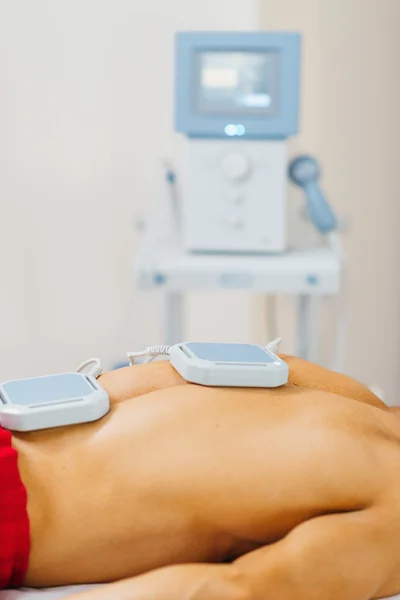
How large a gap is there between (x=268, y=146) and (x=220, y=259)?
0.90 ft

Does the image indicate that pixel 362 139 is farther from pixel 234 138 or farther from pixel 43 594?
pixel 43 594

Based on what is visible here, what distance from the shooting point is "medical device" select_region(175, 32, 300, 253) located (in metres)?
1.61

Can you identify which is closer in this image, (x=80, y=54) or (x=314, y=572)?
(x=314, y=572)

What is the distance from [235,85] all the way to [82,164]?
30.7 inches

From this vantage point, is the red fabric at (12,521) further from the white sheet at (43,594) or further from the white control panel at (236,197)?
the white control panel at (236,197)

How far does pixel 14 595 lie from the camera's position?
2.12ft

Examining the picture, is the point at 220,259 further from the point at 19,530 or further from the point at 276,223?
the point at 19,530

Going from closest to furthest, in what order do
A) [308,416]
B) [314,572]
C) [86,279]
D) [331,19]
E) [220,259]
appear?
[314,572] → [308,416] → [220,259] → [331,19] → [86,279]

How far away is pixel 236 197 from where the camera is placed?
1.62 m

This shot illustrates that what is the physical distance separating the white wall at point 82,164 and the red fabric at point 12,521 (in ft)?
5.17

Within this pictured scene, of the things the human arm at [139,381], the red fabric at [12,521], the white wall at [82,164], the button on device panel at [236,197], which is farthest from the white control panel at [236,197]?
the red fabric at [12,521]

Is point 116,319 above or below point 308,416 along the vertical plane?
below

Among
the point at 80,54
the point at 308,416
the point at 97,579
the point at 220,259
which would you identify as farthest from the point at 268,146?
the point at 97,579

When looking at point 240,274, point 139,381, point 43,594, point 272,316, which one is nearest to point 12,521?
point 43,594
